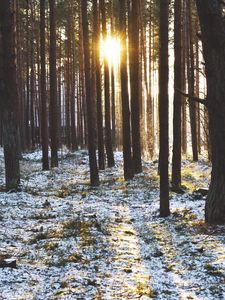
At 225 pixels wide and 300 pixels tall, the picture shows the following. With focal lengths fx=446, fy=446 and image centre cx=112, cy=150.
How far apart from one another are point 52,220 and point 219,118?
421cm

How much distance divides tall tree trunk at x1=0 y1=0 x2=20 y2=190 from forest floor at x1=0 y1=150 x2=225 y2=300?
73 cm

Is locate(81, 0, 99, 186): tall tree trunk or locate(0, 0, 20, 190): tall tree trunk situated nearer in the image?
locate(0, 0, 20, 190): tall tree trunk

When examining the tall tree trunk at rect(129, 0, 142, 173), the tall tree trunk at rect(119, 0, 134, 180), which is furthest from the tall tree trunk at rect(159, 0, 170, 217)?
the tall tree trunk at rect(129, 0, 142, 173)

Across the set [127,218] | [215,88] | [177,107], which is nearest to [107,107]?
[177,107]

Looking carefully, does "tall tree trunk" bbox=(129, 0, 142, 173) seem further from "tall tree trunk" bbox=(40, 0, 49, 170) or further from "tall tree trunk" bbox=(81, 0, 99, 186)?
"tall tree trunk" bbox=(40, 0, 49, 170)

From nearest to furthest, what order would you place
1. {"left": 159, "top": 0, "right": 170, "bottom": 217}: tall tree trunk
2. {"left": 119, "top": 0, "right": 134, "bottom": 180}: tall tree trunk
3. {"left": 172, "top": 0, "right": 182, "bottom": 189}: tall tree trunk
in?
{"left": 159, "top": 0, "right": 170, "bottom": 217}: tall tree trunk
{"left": 172, "top": 0, "right": 182, "bottom": 189}: tall tree trunk
{"left": 119, "top": 0, "right": 134, "bottom": 180}: tall tree trunk

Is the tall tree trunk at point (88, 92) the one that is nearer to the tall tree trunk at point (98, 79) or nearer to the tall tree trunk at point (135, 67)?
the tall tree trunk at point (135, 67)

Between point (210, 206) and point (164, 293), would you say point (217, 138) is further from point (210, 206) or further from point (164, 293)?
point (164, 293)

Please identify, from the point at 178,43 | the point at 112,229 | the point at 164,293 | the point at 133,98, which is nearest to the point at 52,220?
the point at 112,229

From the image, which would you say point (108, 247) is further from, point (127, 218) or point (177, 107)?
point (177, 107)

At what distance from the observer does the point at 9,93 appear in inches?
526

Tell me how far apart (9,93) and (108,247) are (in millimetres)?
7345

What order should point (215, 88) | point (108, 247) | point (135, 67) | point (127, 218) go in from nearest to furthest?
point (108, 247) → point (215, 88) → point (127, 218) → point (135, 67)

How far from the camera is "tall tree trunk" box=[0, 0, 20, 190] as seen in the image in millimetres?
13156
